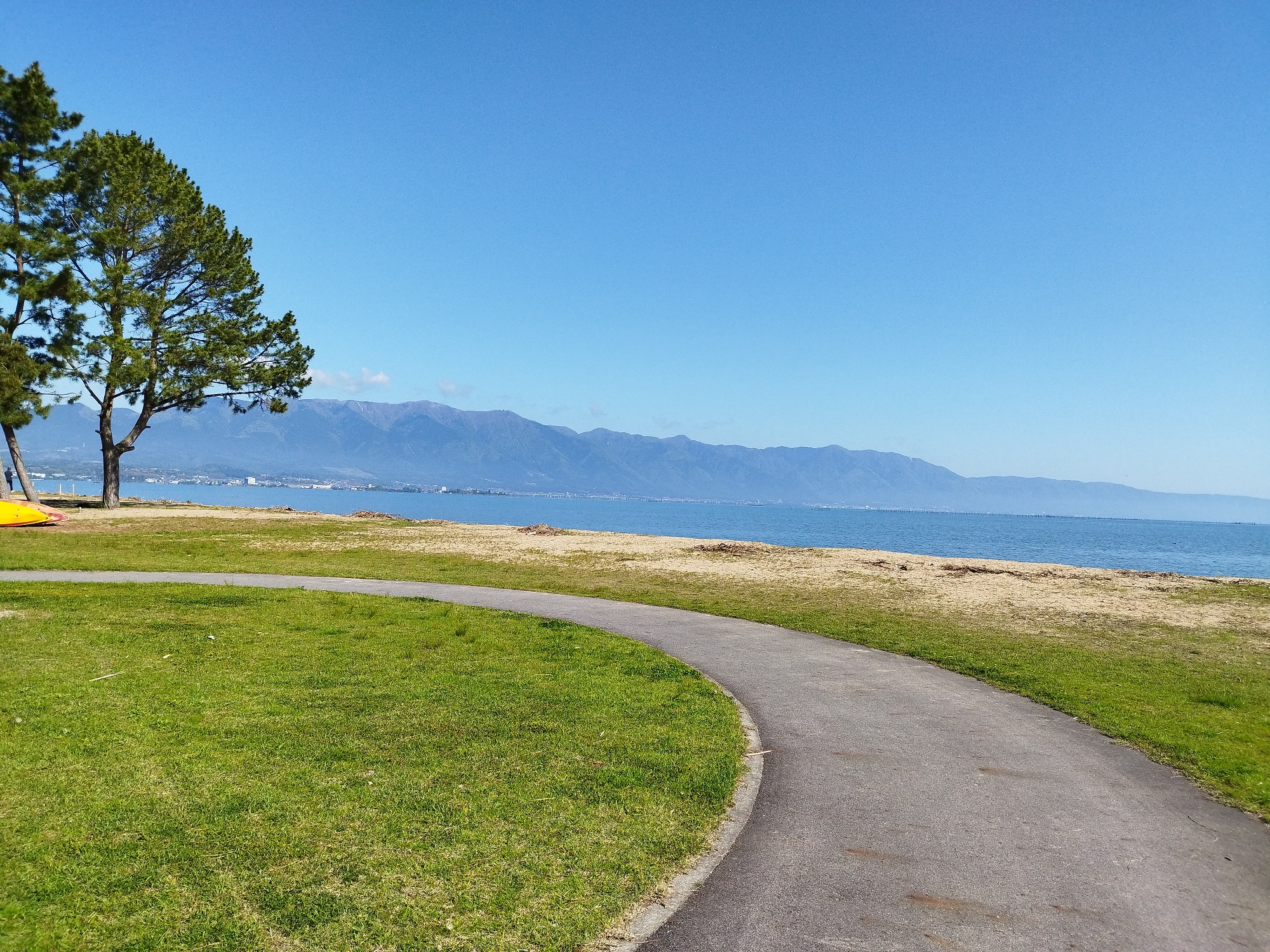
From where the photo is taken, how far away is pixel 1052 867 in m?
5.88

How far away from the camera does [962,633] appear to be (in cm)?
1653

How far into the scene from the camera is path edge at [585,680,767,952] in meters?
4.68

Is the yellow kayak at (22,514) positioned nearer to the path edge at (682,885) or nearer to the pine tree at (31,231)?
the pine tree at (31,231)

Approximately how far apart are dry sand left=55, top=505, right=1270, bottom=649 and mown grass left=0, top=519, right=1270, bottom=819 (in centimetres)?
64

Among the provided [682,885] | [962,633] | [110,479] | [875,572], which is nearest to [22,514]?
[110,479]

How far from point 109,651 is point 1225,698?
16.9m

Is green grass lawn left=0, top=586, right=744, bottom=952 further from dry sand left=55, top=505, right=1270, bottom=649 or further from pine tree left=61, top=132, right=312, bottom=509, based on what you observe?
pine tree left=61, top=132, right=312, bottom=509

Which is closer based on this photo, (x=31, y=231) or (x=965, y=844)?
(x=965, y=844)

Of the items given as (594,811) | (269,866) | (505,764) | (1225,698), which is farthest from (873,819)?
(1225,698)

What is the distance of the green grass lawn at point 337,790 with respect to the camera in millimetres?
4773

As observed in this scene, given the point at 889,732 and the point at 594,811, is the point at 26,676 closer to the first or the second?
the point at 594,811

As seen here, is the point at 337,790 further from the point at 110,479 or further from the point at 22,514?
the point at 110,479

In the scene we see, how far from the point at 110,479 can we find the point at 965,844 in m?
52.2

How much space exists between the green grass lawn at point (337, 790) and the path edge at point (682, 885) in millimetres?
111
